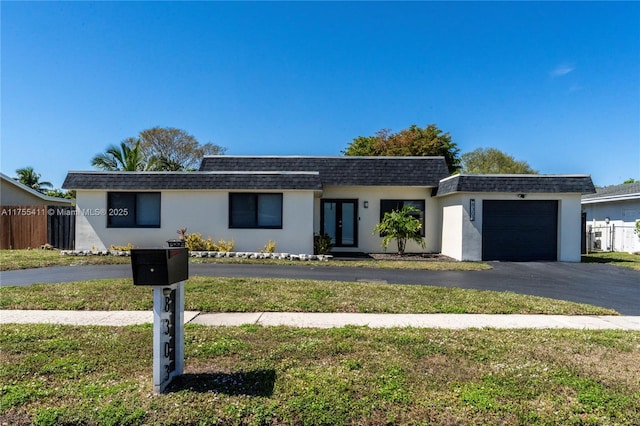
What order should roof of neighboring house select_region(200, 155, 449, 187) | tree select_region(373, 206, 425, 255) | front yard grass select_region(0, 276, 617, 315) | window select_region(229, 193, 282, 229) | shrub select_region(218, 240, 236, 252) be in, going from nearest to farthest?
front yard grass select_region(0, 276, 617, 315) → shrub select_region(218, 240, 236, 252) → window select_region(229, 193, 282, 229) → tree select_region(373, 206, 425, 255) → roof of neighboring house select_region(200, 155, 449, 187)

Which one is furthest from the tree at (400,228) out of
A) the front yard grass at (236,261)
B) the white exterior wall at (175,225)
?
the white exterior wall at (175,225)

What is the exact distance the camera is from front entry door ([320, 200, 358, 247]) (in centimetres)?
1684

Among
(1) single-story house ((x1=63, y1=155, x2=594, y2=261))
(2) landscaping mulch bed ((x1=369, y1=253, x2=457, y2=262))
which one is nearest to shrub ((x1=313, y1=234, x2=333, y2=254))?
(1) single-story house ((x1=63, y1=155, x2=594, y2=261))

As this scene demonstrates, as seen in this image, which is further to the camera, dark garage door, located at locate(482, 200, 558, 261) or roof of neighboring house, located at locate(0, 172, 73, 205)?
roof of neighboring house, located at locate(0, 172, 73, 205)

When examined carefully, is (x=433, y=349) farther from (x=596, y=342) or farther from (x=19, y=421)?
(x=19, y=421)

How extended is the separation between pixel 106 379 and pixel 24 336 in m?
2.11

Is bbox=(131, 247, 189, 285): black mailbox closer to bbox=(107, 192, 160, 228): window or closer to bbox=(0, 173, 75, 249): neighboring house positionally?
bbox=(107, 192, 160, 228): window

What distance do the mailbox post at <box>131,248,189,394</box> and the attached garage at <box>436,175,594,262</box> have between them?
39.6 feet

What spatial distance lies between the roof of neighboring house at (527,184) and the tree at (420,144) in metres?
17.8

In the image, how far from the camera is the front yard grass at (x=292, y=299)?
6.42 metres

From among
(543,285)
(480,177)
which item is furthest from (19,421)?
(480,177)

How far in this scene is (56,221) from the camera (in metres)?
16.8

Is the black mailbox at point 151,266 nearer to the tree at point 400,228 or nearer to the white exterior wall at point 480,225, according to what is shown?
the tree at point 400,228

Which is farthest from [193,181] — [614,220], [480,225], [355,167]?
[614,220]
